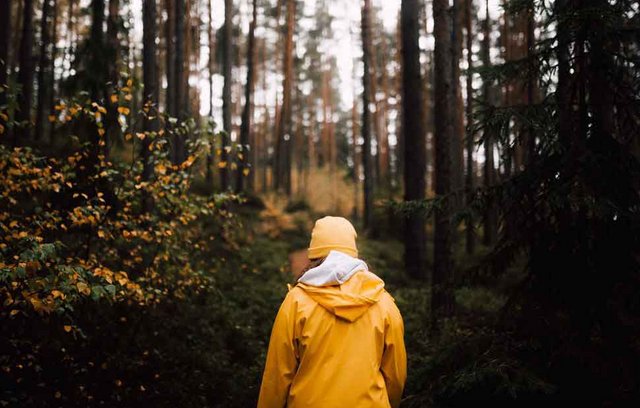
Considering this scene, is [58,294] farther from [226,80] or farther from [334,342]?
[226,80]

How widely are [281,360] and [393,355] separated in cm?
70

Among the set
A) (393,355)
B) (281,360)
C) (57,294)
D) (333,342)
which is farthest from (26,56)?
(393,355)

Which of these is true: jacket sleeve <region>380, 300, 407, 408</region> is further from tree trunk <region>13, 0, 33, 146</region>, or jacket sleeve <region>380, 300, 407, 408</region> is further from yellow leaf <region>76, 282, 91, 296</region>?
tree trunk <region>13, 0, 33, 146</region>

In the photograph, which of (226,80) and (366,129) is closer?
(226,80)

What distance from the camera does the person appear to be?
8.29 feet

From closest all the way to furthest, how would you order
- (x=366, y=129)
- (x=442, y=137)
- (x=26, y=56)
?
(x=442, y=137) < (x=26, y=56) < (x=366, y=129)

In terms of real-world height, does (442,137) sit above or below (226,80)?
below

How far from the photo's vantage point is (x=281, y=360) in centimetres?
263

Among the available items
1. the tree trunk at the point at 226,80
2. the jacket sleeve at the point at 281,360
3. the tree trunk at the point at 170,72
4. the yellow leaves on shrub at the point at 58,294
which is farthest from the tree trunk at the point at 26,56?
the jacket sleeve at the point at 281,360

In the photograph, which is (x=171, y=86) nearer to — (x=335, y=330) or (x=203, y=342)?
(x=203, y=342)

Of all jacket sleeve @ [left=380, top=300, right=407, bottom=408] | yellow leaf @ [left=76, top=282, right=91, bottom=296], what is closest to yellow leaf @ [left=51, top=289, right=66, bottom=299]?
yellow leaf @ [left=76, top=282, right=91, bottom=296]

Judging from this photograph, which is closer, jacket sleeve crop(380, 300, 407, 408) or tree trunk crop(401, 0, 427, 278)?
jacket sleeve crop(380, 300, 407, 408)

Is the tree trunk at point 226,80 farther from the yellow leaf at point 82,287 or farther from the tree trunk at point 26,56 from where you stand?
the yellow leaf at point 82,287

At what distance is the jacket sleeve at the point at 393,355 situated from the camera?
8.92ft
